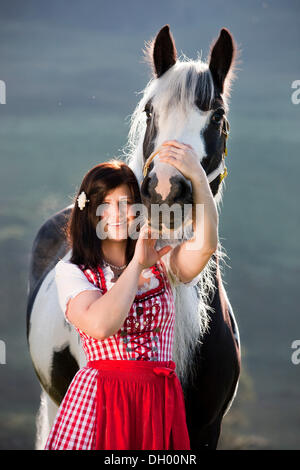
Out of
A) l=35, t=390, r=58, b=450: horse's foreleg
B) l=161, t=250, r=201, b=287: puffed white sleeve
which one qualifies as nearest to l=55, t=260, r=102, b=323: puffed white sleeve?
l=161, t=250, r=201, b=287: puffed white sleeve

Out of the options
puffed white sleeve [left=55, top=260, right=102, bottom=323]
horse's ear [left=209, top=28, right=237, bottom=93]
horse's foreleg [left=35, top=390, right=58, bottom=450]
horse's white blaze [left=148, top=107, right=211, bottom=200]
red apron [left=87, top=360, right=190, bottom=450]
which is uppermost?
horse's ear [left=209, top=28, right=237, bottom=93]

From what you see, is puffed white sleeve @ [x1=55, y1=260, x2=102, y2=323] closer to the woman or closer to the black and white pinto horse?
the woman

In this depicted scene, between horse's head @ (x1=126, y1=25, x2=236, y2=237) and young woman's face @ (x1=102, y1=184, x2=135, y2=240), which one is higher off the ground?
horse's head @ (x1=126, y1=25, x2=236, y2=237)

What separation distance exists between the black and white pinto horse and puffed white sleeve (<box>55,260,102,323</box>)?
281 mm

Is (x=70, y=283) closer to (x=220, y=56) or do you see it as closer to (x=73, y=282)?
(x=73, y=282)

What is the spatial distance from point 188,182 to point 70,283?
389mm

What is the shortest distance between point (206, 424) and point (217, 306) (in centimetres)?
41

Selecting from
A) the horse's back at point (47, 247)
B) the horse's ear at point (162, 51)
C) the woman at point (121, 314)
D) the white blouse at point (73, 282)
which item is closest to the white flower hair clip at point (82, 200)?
the woman at point (121, 314)

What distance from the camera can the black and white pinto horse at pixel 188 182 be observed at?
1.72 meters

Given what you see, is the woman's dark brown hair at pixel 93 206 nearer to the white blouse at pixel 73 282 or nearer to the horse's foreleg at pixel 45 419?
the white blouse at pixel 73 282

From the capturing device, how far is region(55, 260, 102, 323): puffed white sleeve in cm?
134

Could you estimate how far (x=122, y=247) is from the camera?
150cm
